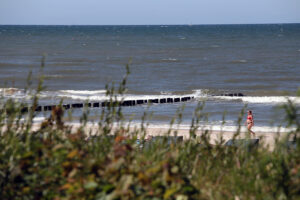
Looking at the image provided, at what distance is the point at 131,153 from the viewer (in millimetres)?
3678

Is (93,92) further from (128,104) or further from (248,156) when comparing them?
(248,156)

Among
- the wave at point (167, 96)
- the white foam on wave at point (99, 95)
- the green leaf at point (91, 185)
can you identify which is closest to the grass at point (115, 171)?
the green leaf at point (91, 185)

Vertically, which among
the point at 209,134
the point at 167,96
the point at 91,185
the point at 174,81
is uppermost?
the point at 174,81

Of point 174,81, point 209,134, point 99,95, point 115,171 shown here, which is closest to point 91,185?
point 115,171

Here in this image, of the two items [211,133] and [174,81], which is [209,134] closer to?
[211,133]

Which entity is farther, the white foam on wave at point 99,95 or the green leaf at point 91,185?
the white foam on wave at point 99,95

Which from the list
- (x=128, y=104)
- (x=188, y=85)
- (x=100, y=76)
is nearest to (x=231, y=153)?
(x=128, y=104)

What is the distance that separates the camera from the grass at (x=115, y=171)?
3363 mm

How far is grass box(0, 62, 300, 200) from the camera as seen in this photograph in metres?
3.36

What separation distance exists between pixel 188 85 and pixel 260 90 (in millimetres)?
6198

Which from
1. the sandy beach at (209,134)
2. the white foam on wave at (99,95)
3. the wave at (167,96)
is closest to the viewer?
the sandy beach at (209,134)

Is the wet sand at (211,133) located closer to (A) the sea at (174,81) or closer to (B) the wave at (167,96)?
(A) the sea at (174,81)

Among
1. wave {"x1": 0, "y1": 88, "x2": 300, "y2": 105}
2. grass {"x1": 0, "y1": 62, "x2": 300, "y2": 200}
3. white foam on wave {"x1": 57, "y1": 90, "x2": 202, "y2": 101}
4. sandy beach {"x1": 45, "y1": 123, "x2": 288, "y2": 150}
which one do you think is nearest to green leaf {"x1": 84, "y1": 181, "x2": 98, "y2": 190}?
grass {"x1": 0, "y1": 62, "x2": 300, "y2": 200}

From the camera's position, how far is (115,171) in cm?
339
